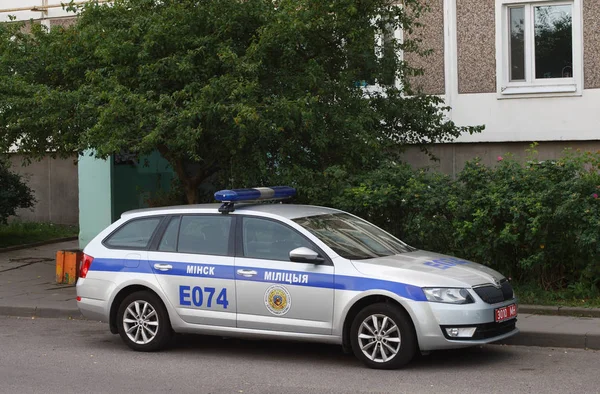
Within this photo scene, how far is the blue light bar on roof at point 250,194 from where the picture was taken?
9.16 m

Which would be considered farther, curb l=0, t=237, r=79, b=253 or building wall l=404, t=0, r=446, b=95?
curb l=0, t=237, r=79, b=253

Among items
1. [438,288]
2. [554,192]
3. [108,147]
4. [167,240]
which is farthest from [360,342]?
[108,147]

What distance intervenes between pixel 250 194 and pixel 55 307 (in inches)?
158

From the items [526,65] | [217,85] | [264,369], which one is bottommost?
[264,369]

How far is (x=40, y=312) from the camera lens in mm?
12000

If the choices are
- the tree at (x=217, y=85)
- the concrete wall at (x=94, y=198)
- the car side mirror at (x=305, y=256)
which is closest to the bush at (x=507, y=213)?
the tree at (x=217, y=85)

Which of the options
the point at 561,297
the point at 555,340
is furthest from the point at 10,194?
the point at 555,340

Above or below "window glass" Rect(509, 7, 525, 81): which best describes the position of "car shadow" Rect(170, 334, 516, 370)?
below

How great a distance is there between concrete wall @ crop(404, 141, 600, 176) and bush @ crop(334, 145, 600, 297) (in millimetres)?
5731

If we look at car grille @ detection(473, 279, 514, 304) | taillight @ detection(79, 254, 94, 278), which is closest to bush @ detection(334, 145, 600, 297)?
car grille @ detection(473, 279, 514, 304)

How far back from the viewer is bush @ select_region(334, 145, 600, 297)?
10875 millimetres

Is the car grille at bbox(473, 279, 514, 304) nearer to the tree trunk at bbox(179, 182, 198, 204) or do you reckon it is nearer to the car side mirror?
the car side mirror

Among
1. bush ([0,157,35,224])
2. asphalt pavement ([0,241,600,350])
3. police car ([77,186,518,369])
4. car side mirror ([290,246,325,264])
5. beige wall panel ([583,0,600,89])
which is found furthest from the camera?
bush ([0,157,35,224])

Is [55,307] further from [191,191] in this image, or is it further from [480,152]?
[480,152]
